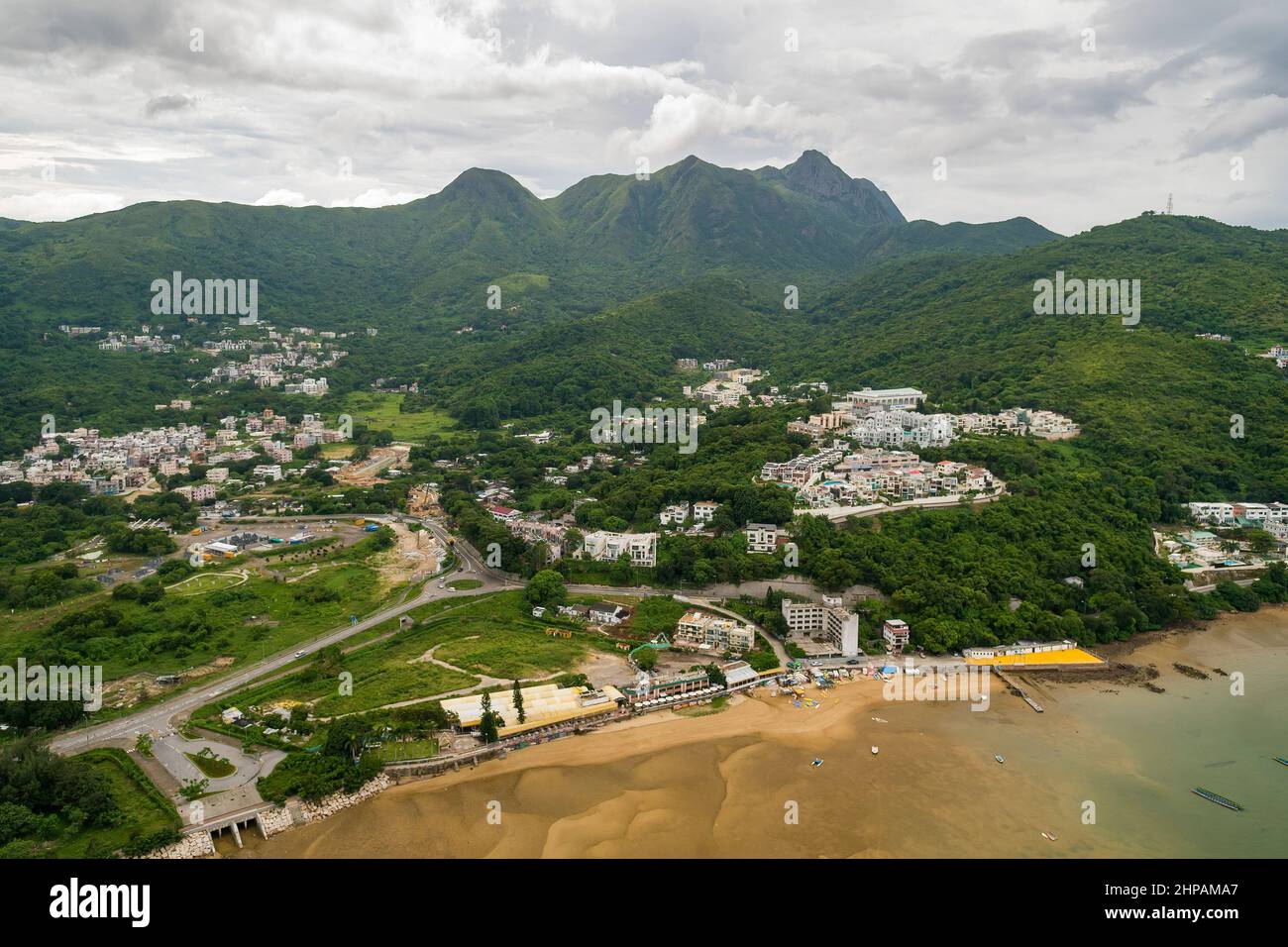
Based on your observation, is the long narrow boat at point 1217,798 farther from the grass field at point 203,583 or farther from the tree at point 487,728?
the grass field at point 203,583

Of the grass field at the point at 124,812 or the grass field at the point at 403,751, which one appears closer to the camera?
the grass field at the point at 124,812

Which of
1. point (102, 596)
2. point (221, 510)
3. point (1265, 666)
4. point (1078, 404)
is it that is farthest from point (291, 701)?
point (1078, 404)

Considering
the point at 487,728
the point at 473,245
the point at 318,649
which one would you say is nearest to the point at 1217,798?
the point at 487,728

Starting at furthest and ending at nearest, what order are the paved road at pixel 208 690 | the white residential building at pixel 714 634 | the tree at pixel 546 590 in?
the tree at pixel 546 590, the white residential building at pixel 714 634, the paved road at pixel 208 690

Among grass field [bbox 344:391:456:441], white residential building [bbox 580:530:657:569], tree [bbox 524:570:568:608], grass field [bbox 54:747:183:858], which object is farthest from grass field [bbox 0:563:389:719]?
grass field [bbox 344:391:456:441]

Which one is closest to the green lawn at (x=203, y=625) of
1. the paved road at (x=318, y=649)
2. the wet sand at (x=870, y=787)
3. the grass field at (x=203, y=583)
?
the grass field at (x=203, y=583)

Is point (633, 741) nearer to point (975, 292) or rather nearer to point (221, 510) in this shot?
point (221, 510)

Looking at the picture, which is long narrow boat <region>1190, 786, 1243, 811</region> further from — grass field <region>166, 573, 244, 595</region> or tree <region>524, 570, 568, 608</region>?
grass field <region>166, 573, 244, 595</region>

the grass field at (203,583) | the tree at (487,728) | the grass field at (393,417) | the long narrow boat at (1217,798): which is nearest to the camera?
the long narrow boat at (1217,798)
